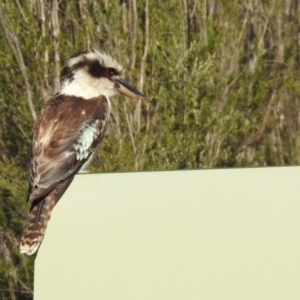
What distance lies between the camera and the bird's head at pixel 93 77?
118 inches

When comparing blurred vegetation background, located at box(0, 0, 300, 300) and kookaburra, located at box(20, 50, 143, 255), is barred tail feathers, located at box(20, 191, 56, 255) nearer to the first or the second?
kookaburra, located at box(20, 50, 143, 255)

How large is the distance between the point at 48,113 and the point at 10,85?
0.94m

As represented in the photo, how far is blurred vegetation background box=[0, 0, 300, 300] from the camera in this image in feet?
11.7

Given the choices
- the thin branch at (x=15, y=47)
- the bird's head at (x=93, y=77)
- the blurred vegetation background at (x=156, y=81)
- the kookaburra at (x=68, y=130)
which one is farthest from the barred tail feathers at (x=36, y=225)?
the thin branch at (x=15, y=47)

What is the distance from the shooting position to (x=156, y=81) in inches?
144

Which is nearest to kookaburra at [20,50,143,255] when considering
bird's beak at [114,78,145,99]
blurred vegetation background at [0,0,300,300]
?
bird's beak at [114,78,145,99]

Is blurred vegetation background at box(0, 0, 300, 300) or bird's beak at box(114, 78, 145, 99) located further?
blurred vegetation background at box(0, 0, 300, 300)

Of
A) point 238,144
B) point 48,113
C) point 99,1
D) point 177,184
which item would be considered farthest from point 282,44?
point 177,184

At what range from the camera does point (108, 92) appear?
3.05m

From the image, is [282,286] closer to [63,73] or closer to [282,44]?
[63,73]

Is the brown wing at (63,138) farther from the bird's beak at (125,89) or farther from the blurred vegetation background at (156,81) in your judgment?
the blurred vegetation background at (156,81)

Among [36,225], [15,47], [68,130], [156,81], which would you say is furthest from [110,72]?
[36,225]

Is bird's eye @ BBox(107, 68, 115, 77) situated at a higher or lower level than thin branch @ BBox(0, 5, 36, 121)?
higher

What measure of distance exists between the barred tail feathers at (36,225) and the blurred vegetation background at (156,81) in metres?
1.07
